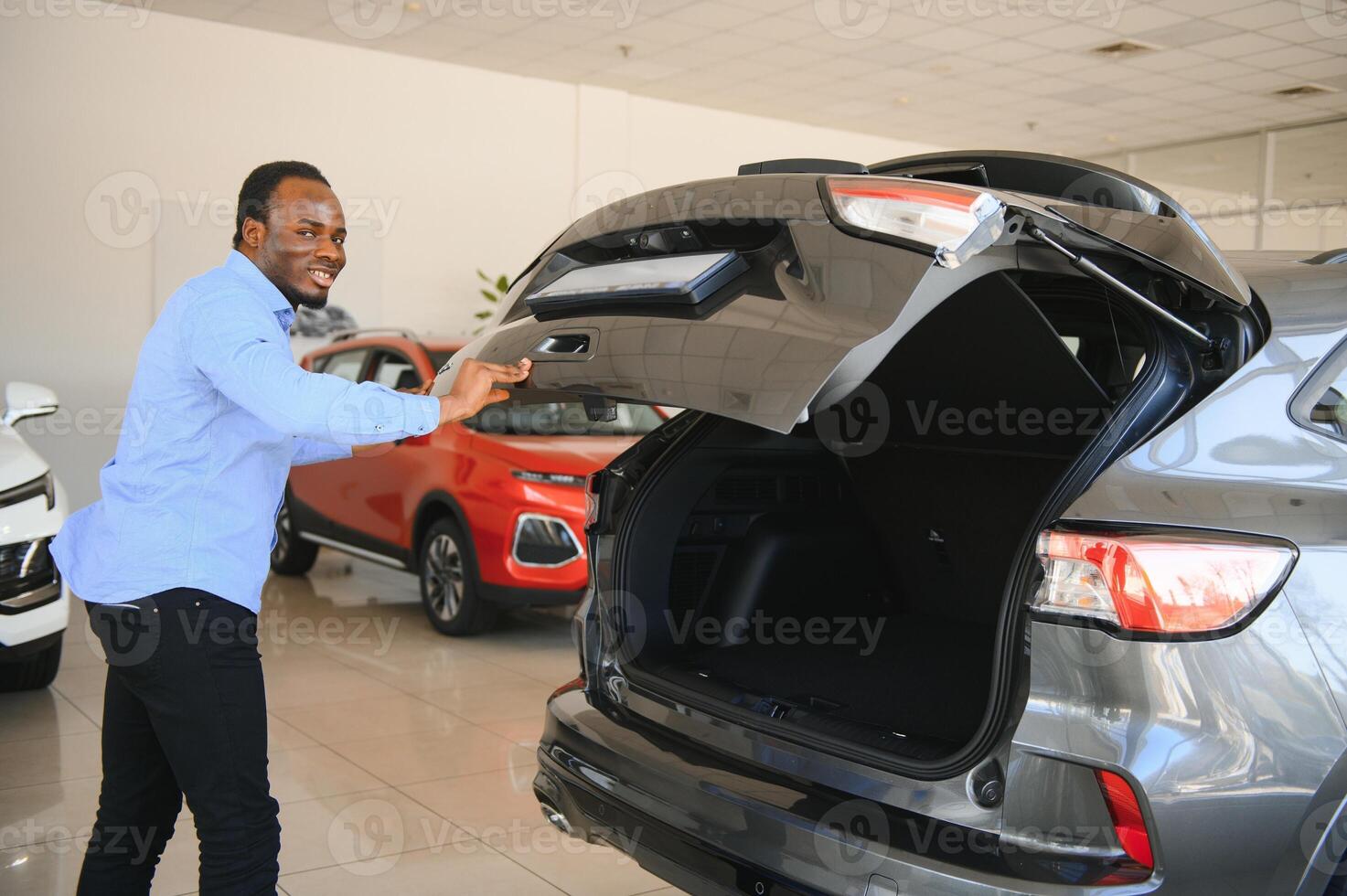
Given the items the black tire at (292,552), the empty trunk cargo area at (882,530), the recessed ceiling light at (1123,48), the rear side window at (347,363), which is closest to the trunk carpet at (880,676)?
the empty trunk cargo area at (882,530)

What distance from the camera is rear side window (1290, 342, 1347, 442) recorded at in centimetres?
173

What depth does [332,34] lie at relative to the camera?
9.52 m

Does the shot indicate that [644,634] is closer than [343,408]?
No

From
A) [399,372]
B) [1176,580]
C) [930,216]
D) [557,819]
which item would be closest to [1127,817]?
[1176,580]

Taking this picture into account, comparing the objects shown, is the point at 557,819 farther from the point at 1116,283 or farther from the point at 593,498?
the point at 1116,283

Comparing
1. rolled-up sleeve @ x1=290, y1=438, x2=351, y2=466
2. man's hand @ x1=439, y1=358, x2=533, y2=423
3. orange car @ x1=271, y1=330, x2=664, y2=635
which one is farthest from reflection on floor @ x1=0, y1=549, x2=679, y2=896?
man's hand @ x1=439, y1=358, x2=533, y2=423

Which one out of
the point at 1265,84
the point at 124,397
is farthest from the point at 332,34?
the point at 1265,84

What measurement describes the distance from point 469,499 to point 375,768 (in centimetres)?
189

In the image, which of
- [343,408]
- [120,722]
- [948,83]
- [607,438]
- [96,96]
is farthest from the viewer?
[948,83]

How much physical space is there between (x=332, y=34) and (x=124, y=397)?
330cm

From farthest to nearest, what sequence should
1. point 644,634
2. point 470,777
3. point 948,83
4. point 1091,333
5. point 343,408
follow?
point 948,83 → point 470,777 → point 1091,333 → point 644,634 → point 343,408

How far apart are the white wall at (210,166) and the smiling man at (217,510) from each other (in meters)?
7.71

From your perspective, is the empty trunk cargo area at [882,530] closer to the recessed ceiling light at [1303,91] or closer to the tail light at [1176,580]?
the tail light at [1176,580]

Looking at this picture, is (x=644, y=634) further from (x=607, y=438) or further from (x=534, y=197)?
(x=534, y=197)
